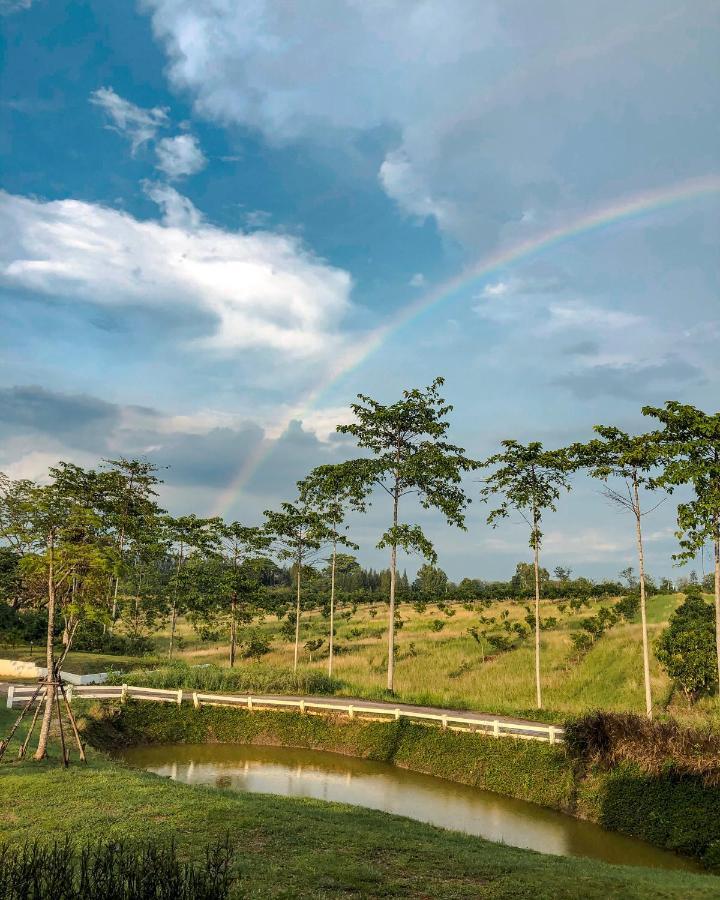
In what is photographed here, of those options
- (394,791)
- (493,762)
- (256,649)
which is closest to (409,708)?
(493,762)

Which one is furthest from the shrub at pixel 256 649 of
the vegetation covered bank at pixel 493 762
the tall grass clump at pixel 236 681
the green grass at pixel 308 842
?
the green grass at pixel 308 842

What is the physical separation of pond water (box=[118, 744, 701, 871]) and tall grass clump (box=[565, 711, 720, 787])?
6.83 feet

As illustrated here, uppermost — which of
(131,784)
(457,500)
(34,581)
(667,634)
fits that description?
(457,500)

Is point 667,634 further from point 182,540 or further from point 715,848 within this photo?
point 182,540

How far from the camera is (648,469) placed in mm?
26156

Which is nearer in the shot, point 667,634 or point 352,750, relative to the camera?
point 352,750

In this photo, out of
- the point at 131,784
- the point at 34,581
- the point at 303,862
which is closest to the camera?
the point at 303,862

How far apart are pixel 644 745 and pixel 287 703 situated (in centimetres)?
1729

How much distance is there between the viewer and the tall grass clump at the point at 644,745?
18516 mm

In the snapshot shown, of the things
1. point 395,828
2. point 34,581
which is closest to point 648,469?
point 395,828

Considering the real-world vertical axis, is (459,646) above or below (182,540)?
below

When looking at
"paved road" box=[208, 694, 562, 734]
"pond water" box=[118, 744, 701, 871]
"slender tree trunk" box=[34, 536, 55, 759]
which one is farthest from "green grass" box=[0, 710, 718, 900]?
"paved road" box=[208, 694, 562, 734]

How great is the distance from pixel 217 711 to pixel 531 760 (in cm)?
1614

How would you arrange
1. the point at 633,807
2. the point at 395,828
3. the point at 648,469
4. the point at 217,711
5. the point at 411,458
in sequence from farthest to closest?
the point at 411,458 → the point at 217,711 → the point at 648,469 → the point at 633,807 → the point at 395,828
